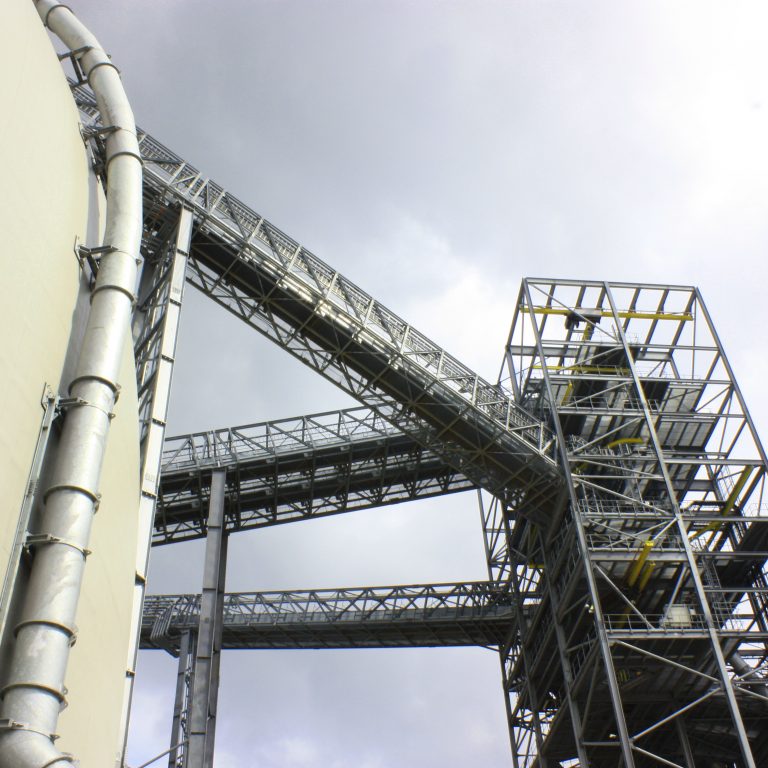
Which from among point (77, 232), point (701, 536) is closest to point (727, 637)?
point (701, 536)

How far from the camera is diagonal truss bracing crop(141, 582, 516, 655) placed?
33.7 m

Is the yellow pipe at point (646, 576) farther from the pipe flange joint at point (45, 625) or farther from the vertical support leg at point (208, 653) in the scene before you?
the pipe flange joint at point (45, 625)

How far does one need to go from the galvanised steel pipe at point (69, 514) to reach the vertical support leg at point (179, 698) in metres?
20.8

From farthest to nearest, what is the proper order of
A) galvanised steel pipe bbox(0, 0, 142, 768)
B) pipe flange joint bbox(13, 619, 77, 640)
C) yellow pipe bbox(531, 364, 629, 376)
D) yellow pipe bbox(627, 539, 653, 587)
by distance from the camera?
yellow pipe bbox(531, 364, 629, 376)
yellow pipe bbox(627, 539, 653, 587)
pipe flange joint bbox(13, 619, 77, 640)
galvanised steel pipe bbox(0, 0, 142, 768)

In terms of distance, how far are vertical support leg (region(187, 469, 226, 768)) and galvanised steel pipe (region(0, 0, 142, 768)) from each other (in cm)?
1597

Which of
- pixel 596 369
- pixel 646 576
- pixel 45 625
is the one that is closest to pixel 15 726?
pixel 45 625

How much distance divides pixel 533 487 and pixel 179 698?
14.1 m

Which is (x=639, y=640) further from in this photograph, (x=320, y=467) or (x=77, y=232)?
(x=77, y=232)

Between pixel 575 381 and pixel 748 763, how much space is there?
501 inches

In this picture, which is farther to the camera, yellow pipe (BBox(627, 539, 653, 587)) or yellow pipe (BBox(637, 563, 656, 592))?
yellow pipe (BBox(637, 563, 656, 592))

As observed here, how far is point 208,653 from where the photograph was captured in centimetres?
2500

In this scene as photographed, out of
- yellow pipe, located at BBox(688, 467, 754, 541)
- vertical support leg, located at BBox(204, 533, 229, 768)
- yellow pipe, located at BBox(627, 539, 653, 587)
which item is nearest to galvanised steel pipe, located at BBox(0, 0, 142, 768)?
yellow pipe, located at BBox(627, 539, 653, 587)

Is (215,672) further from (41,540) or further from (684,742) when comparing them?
(41,540)

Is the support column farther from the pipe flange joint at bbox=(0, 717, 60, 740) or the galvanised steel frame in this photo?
the pipe flange joint at bbox=(0, 717, 60, 740)
